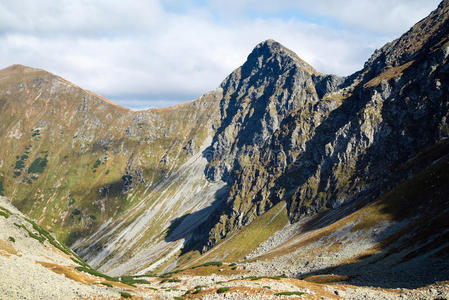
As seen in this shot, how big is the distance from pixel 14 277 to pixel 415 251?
7178cm

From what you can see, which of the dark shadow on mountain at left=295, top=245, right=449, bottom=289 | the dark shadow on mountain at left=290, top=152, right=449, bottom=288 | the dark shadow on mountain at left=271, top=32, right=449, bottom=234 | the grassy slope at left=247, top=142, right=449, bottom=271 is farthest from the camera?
the dark shadow on mountain at left=271, top=32, right=449, bottom=234

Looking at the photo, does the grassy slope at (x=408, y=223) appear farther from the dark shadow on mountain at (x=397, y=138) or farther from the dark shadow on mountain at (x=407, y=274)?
the dark shadow on mountain at (x=397, y=138)

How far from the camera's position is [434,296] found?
31.4 m

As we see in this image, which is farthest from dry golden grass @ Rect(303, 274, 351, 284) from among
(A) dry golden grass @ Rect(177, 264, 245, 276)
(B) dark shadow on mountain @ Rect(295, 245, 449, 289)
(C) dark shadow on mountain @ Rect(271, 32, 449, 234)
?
(C) dark shadow on mountain @ Rect(271, 32, 449, 234)

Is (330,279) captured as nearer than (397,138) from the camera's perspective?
Yes

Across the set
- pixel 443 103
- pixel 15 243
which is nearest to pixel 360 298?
pixel 15 243

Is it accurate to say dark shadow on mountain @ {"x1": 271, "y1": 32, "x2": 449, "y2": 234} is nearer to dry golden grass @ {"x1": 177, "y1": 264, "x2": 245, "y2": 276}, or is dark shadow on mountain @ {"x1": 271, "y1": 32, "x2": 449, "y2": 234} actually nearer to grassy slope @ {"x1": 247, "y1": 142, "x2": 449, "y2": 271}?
grassy slope @ {"x1": 247, "y1": 142, "x2": 449, "y2": 271}

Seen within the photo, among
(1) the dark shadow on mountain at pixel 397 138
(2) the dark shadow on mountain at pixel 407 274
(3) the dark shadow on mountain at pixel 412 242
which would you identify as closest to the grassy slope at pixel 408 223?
(3) the dark shadow on mountain at pixel 412 242

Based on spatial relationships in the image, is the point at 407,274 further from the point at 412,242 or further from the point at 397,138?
the point at 397,138

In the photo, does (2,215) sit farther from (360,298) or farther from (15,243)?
(360,298)

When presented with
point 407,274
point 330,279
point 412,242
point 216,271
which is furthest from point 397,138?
point 216,271

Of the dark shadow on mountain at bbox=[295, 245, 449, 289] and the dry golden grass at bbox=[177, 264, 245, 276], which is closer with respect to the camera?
the dark shadow on mountain at bbox=[295, 245, 449, 289]

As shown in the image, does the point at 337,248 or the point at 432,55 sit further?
the point at 432,55

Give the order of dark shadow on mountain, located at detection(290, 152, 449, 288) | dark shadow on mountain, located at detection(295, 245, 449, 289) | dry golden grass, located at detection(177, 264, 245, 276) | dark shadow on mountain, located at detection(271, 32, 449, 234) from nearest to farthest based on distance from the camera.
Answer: dark shadow on mountain, located at detection(295, 245, 449, 289) → dark shadow on mountain, located at detection(290, 152, 449, 288) → dry golden grass, located at detection(177, 264, 245, 276) → dark shadow on mountain, located at detection(271, 32, 449, 234)
